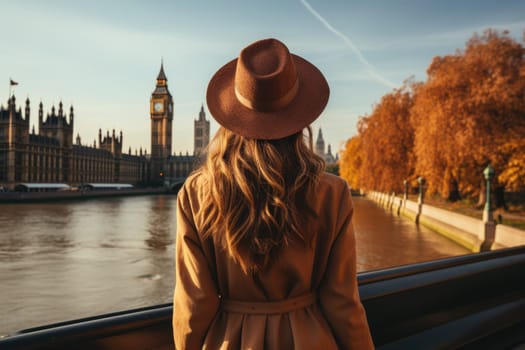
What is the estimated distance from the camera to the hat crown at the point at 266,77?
1.33m

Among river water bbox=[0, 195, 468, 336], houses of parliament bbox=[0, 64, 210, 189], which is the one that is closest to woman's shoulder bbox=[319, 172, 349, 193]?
river water bbox=[0, 195, 468, 336]

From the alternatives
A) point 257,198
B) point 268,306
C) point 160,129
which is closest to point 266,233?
point 257,198

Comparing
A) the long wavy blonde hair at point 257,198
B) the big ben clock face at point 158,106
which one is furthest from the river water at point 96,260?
the big ben clock face at point 158,106

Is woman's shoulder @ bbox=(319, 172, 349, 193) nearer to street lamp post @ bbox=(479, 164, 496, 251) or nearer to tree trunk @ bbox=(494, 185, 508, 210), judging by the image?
street lamp post @ bbox=(479, 164, 496, 251)

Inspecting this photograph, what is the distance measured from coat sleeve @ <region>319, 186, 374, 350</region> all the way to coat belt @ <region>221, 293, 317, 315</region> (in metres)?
0.08

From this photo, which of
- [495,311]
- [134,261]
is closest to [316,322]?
[495,311]

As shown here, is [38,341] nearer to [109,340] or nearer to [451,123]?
[109,340]

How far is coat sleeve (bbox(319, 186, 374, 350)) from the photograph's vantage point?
135cm

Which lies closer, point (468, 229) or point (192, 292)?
point (192, 292)

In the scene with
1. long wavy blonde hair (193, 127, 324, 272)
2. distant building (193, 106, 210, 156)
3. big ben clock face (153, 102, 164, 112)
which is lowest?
long wavy blonde hair (193, 127, 324, 272)

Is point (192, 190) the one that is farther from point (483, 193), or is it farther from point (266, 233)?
point (483, 193)

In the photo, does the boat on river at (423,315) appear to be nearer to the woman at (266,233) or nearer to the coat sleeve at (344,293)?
the woman at (266,233)

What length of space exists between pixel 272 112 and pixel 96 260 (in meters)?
13.1

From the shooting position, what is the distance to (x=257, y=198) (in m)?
1.34
